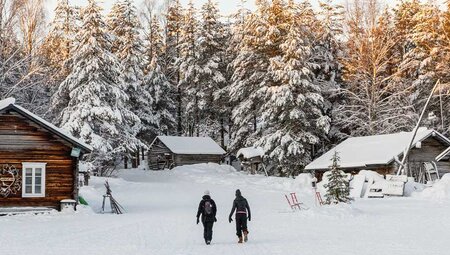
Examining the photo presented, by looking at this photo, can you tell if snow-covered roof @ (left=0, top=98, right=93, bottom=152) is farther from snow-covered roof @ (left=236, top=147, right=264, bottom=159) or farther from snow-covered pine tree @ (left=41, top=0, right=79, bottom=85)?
snow-covered roof @ (left=236, top=147, right=264, bottom=159)

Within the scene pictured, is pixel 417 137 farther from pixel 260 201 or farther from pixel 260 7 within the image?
pixel 260 7

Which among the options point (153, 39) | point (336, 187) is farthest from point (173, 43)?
point (336, 187)

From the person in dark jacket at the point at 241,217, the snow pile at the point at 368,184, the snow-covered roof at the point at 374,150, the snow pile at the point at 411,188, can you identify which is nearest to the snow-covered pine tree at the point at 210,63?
the snow-covered roof at the point at 374,150

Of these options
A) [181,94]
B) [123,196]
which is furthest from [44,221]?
[181,94]

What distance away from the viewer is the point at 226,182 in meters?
42.3

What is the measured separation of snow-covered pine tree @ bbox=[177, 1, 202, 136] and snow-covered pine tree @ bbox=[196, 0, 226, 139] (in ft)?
1.57

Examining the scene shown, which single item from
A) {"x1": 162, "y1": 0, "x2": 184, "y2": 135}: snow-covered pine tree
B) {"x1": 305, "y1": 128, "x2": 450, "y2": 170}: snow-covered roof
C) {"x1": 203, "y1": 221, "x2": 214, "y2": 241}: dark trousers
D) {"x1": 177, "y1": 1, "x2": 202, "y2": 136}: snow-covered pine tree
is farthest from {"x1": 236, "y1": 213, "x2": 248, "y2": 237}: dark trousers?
{"x1": 162, "y1": 0, "x2": 184, "y2": 135}: snow-covered pine tree

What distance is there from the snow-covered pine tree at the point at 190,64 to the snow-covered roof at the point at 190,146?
546cm

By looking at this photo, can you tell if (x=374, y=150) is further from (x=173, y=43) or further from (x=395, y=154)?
(x=173, y=43)

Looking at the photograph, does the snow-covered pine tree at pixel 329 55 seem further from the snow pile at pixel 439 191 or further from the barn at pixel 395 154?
the snow pile at pixel 439 191

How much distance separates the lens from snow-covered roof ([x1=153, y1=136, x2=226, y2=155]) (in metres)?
55.4

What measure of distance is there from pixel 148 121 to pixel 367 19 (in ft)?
88.4

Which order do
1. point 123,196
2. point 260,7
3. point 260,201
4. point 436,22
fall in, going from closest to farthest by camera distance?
point 260,201 < point 123,196 < point 436,22 < point 260,7

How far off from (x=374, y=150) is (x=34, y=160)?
2419 cm
